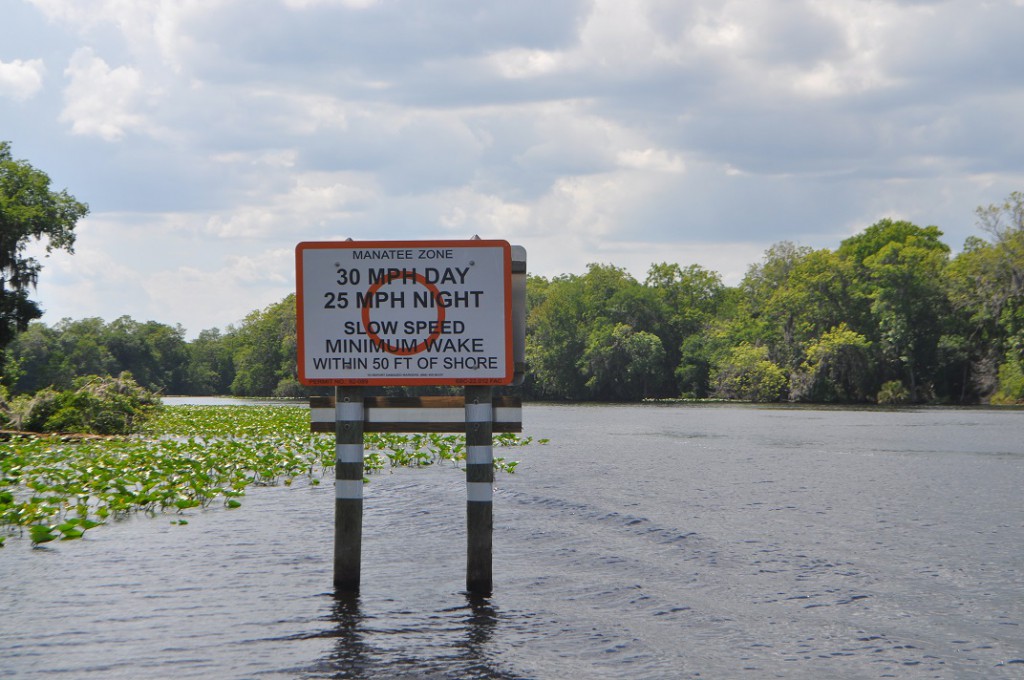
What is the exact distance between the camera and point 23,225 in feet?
178

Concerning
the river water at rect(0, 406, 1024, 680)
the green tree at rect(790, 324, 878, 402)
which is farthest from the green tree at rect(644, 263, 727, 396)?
the river water at rect(0, 406, 1024, 680)

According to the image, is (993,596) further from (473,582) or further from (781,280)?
(781,280)

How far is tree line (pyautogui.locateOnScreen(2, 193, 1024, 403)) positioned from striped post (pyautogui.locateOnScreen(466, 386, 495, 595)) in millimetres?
46987

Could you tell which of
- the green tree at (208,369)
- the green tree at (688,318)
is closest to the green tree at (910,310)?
the green tree at (688,318)

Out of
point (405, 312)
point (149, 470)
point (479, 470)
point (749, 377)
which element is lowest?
point (149, 470)

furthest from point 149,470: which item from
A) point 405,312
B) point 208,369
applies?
point 208,369

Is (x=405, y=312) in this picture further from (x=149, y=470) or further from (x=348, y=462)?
(x=149, y=470)

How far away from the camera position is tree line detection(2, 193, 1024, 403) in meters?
77.6

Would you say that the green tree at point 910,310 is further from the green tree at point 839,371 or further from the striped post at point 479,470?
the striped post at point 479,470

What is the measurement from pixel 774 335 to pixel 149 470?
77300 millimetres

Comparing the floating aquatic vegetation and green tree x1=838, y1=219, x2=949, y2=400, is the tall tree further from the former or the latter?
green tree x1=838, y1=219, x2=949, y2=400

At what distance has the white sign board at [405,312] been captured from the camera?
10453mm

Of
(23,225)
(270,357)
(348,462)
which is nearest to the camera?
(348,462)

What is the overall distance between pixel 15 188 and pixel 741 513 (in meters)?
49.6
